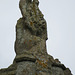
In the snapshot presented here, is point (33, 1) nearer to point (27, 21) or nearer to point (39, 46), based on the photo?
point (27, 21)

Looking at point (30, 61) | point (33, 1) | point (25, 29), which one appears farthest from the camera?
point (33, 1)

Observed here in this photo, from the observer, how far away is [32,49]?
25.4ft

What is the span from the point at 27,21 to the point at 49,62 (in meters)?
2.22

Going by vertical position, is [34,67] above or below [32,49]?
below

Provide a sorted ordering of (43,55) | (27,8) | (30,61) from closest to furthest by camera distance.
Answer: (30,61), (43,55), (27,8)

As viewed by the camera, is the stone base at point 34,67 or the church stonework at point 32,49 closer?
the stone base at point 34,67

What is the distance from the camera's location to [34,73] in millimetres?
6559

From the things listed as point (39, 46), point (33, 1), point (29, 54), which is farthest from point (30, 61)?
point (33, 1)

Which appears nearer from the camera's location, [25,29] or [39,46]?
[39,46]

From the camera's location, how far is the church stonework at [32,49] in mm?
6738

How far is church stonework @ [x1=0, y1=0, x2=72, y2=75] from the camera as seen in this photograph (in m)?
6.74

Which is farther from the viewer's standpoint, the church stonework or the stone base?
the church stonework

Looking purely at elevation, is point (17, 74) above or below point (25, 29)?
below

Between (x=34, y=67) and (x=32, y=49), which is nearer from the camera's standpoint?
(x=34, y=67)
